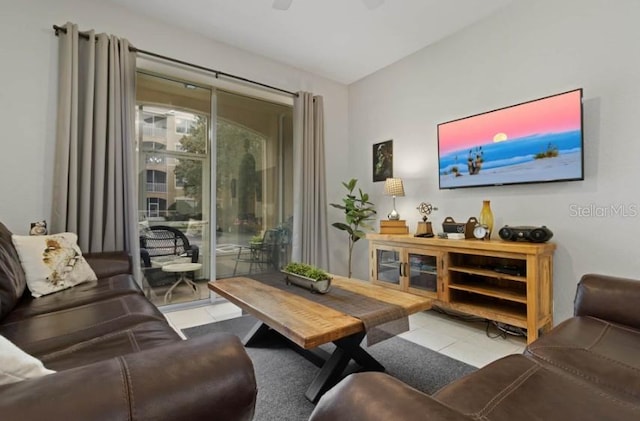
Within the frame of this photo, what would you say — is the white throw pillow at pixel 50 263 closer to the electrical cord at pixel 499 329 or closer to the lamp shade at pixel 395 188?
the lamp shade at pixel 395 188

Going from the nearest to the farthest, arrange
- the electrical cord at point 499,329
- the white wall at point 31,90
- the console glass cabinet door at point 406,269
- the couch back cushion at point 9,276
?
the couch back cushion at point 9,276, the white wall at point 31,90, the electrical cord at point 499,329, the console glass cabinet door at point 406,269

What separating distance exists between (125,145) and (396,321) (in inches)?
98.2

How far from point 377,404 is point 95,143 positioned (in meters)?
2.83

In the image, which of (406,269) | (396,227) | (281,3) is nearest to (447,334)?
(406,269)

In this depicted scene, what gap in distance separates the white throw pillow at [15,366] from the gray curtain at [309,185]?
300 centimetres

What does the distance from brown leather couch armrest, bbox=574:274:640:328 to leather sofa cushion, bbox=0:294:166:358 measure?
1.96 m

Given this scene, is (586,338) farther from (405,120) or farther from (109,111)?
(109,111)

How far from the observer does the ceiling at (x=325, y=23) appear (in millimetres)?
2619

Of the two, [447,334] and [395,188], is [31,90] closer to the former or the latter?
[395,188]

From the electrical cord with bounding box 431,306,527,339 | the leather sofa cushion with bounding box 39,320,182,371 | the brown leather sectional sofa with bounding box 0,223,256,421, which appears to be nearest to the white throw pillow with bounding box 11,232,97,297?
the brown leather sectional sofa with bounding box 0,223,256,421

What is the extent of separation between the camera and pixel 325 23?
288 centimetres

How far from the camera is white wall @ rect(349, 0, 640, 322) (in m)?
2.05

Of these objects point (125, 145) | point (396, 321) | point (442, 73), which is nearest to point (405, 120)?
point (442, 73)

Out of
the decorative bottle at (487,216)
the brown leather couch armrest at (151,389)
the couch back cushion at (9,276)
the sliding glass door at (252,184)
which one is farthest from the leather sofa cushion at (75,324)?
the decorative bottle at (487,216)
